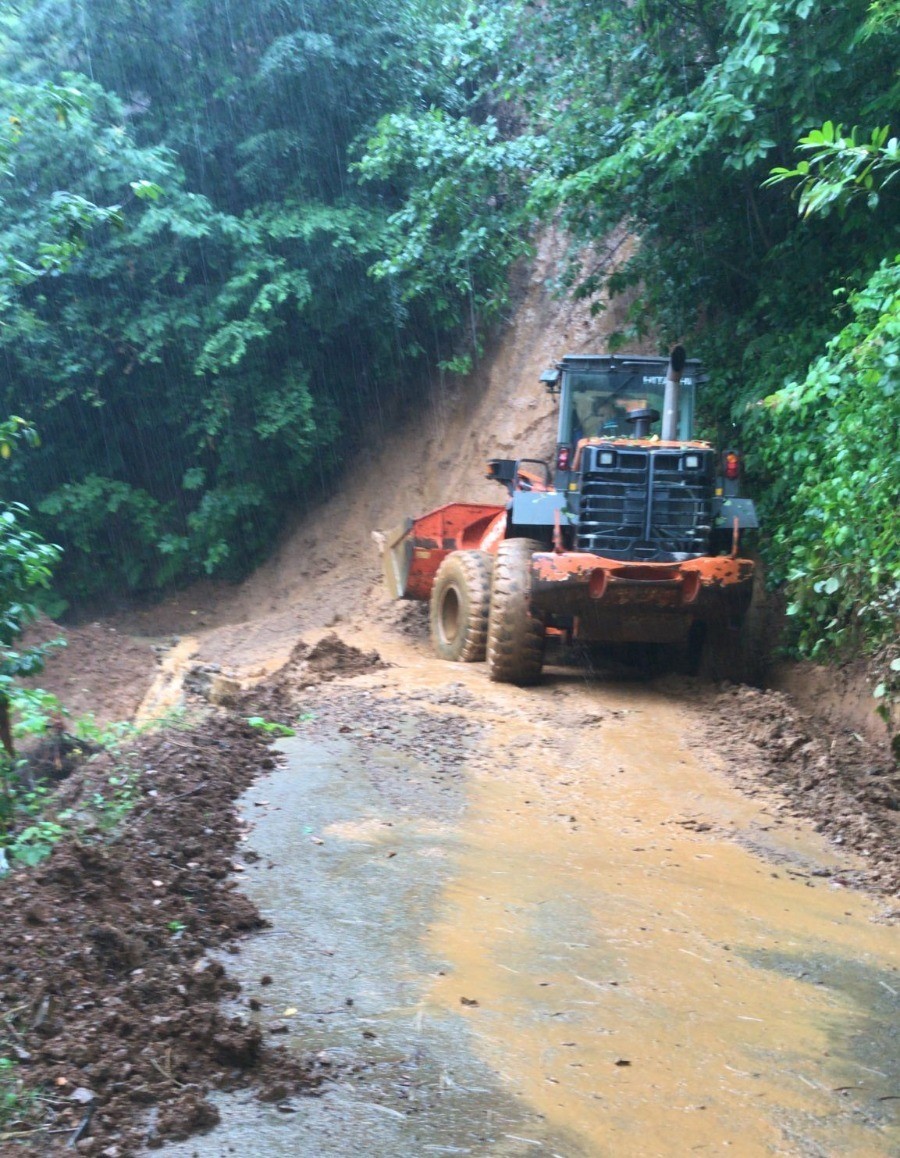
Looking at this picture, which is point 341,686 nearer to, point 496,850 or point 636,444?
point 636,444

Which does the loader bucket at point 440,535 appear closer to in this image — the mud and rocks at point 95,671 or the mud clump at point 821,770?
the mud and rocks at point 95,671

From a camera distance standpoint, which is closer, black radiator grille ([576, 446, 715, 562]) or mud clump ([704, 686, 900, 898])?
mud clump ([704, 686, 900, 898])

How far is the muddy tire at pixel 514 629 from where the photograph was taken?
9.54 metres

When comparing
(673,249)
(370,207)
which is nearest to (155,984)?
(673,249)

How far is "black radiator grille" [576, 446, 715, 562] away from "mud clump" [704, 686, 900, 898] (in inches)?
57.1

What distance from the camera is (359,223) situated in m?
16.3

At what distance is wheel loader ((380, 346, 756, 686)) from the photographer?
923 centimetres

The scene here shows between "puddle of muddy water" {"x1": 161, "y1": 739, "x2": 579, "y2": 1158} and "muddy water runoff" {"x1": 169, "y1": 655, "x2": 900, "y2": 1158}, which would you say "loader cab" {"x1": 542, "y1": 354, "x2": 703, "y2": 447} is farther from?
"puddle of muddy water" {"x1": 161, "y1": 739, "x2": 579, "y2": 1158}

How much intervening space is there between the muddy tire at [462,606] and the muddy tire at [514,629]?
77cm

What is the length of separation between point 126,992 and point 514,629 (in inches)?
247

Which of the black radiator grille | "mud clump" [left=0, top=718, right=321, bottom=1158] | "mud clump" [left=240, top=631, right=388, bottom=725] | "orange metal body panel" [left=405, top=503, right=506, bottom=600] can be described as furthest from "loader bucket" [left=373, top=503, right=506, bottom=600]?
"mud clump" [left=0, top=718, right=321, bottom=1158]

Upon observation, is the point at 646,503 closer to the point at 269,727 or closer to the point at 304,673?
the point at 304,673

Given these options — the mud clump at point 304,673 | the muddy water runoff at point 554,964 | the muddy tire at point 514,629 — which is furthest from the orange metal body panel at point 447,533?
the muddy water runoff at point 554,964

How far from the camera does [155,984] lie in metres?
3.62
